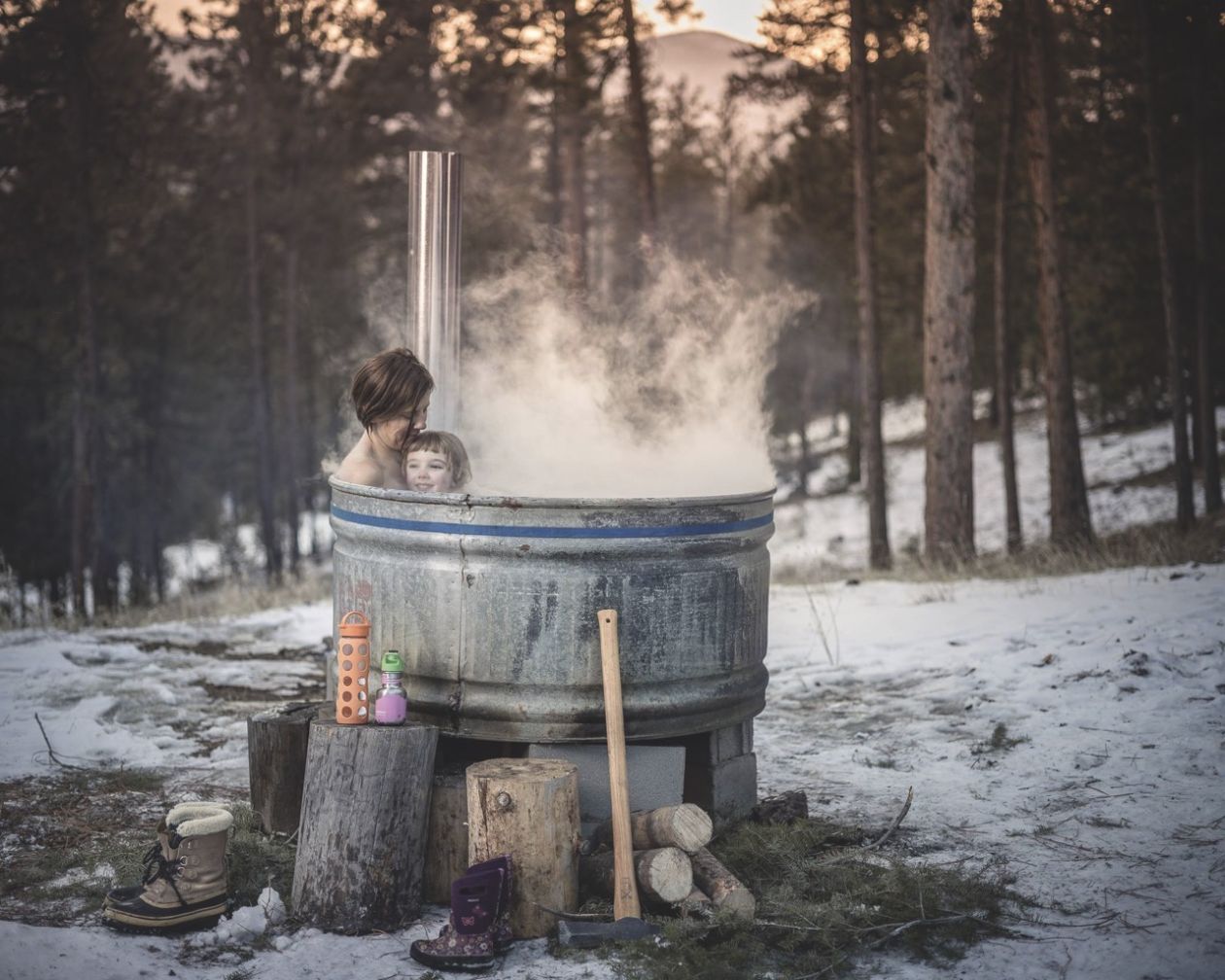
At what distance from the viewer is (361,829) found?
3.44 meters

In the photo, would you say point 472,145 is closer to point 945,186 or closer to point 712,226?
point 945,186

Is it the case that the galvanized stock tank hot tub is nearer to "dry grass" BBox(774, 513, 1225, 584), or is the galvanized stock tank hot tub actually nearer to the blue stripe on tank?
the blue stripe on tank

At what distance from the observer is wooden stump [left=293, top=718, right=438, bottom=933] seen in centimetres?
344

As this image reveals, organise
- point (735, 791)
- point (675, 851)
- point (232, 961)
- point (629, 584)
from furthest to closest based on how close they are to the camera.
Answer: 1. point (735, 791)
2. point (629, 584)
3. point (675, 851)
4. point (232, 961)

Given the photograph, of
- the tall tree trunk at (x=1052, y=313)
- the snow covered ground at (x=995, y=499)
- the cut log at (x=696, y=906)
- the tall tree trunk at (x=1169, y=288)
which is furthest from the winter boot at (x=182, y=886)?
the tall tree trunk at (x=1169, y=288)

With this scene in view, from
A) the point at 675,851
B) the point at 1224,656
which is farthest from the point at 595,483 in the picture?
the point at 1224,656

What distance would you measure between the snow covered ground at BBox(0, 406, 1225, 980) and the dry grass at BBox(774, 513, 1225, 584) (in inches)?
26.6

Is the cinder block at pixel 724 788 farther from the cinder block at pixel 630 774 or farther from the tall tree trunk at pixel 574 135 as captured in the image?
the tall tree trunk at pixel 574 135

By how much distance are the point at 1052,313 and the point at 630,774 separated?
36.0 feet

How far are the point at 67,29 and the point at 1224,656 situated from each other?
1670 cm

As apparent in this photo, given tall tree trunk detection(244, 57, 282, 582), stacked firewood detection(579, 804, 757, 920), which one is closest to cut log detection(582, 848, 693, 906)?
stacked firewood detection(579, 804, 757, 920)

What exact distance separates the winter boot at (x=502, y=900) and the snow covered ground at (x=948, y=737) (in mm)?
72

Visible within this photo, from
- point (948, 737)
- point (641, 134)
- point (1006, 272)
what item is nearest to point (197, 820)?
point (948, 737)

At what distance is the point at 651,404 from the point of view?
51.8 feet
